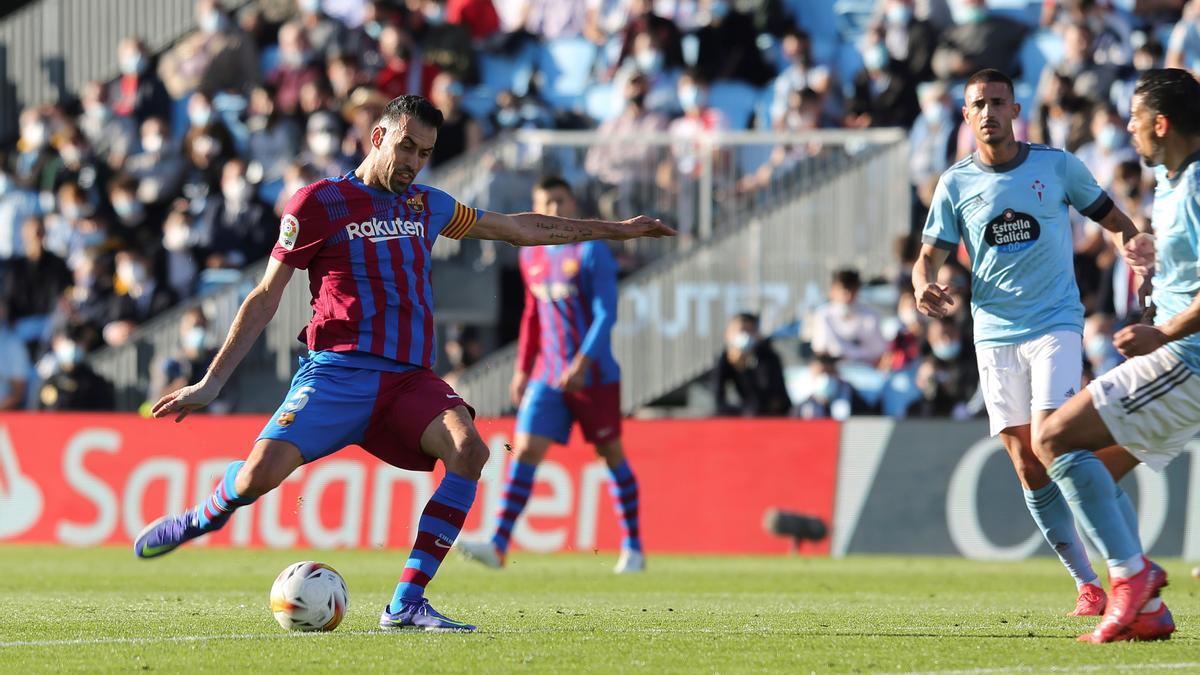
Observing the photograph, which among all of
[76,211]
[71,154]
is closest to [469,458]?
[76,211]

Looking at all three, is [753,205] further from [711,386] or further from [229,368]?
[229,368]

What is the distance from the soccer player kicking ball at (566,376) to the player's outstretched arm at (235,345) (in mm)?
5120

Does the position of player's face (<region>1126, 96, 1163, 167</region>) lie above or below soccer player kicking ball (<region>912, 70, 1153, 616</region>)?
above

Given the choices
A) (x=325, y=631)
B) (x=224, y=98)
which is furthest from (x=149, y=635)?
(x=224, y=98)

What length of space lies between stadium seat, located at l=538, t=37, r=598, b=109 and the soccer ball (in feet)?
48.8

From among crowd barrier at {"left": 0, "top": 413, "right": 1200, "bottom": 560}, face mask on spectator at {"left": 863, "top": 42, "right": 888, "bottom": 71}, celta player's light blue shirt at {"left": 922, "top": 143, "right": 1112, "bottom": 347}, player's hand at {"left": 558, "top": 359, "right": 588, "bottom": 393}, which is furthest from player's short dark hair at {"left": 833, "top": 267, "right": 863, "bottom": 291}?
celta player's light blue shirt at {"left": 922, "top": 143, "right": 1112, "bottom": 347}

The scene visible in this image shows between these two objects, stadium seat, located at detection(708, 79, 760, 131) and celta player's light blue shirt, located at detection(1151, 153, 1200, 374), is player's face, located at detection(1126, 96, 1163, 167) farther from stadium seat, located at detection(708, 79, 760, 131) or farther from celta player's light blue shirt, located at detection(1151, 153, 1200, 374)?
stadium seat, located at detection(708, 79, 760, 131)

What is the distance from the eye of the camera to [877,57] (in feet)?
66.1

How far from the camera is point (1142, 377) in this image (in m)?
7.32

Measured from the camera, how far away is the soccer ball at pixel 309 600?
802cm

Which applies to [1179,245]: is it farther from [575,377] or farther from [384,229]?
[575,377]

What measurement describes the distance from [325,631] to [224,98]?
53.9 feet

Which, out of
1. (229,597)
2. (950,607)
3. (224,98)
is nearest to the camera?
(950,607)

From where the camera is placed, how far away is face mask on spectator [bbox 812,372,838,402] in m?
17.2
